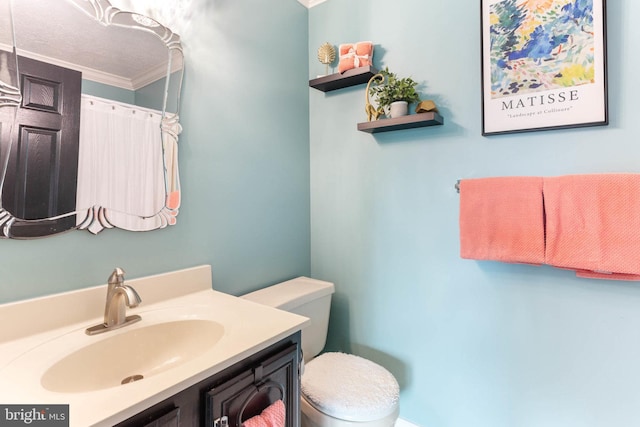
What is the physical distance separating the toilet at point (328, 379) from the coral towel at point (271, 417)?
36 cm

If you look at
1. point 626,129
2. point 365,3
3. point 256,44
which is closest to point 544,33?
point 626,129

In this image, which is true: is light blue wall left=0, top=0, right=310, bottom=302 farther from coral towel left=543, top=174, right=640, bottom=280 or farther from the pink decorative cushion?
coral towel left=543, top=174, right=640, bottom=280

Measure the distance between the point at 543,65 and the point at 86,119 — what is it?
5.31ft

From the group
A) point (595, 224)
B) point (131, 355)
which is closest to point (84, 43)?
point (131, 355)

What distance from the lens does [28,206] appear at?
919 millimetres

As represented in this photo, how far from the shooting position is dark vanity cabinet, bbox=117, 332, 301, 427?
2.31 ft

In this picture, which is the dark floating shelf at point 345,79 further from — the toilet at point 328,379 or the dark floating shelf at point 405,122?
the toilet at point 328,379

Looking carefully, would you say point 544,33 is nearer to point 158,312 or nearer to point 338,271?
point 338,271

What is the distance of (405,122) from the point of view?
141cm

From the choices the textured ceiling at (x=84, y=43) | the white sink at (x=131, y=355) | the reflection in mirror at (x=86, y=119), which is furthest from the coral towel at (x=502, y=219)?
the textured ceiling at (x=84, y=43)

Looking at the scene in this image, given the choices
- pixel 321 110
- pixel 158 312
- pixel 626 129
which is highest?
pixel 321 110

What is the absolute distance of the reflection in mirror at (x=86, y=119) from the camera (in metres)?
0.90

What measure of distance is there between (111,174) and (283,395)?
905 millimetres

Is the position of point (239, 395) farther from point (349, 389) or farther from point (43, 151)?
point (43, 151)
